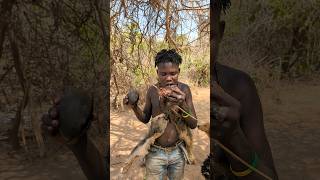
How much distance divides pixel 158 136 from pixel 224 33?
0.55m

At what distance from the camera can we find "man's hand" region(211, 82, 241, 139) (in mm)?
1348

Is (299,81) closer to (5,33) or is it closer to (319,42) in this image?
(319,42)

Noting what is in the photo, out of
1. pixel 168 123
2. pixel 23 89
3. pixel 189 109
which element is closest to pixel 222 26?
pixel 189 109

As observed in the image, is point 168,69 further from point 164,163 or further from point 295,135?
point 295,135

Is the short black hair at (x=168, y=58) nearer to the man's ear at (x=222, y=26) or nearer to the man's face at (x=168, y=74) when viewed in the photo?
the man's face at (x=168, y=74)

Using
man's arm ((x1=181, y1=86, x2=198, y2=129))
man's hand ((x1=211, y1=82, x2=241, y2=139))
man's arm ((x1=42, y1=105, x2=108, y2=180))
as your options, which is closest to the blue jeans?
man's arm ((x1=181, y1=86, x2=198, y2=129))

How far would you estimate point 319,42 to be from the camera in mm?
1574

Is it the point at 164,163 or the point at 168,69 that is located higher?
the point at 168,69

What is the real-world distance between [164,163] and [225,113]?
50cm

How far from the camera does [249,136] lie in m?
1.45

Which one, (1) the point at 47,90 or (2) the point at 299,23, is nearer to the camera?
(1) the point at 47,90

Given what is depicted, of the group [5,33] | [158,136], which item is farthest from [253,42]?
[5,33]

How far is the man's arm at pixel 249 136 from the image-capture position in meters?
1.42

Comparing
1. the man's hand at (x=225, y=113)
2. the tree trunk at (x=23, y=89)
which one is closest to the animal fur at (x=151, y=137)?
the man's hand at (x=225, y=113)
